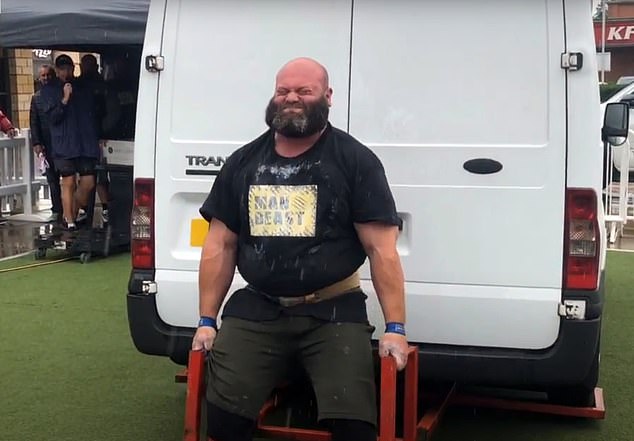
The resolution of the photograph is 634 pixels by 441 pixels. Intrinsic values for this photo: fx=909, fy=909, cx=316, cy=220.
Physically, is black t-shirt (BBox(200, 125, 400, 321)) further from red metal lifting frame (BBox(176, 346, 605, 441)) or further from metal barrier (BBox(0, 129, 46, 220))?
metal barrier (BBox(0, 129, 46, 220))

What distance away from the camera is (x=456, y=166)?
3.85m

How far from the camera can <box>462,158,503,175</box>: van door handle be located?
12.5 feet

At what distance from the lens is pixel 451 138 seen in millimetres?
3854

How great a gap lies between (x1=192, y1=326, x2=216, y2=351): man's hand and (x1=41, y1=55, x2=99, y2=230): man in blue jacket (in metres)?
6.18

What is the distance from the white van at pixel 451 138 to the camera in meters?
3.75

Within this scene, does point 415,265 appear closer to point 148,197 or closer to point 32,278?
point 148,197

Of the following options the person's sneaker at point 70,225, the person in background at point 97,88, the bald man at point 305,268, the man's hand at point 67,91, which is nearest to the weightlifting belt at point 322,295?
the bald man at point 305,268

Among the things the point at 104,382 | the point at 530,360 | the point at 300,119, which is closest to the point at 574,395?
the point at 530,360

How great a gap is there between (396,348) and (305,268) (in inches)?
17.3

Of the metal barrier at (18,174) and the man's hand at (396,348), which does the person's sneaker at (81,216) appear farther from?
the man's hand at (396,348)

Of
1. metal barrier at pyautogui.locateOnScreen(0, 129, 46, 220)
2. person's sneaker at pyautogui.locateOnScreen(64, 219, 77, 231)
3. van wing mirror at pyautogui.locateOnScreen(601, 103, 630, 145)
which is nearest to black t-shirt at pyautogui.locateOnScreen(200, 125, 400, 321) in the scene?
van wing mirror at pyautogui.locateOnScreen(601, 103, 630, 145)

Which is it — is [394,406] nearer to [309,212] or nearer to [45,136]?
[309,212]

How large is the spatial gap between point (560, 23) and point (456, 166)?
719mm

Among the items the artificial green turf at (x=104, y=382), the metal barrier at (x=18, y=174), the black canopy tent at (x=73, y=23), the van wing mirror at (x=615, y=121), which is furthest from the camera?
the metal barrier at (x=18, y=174)
